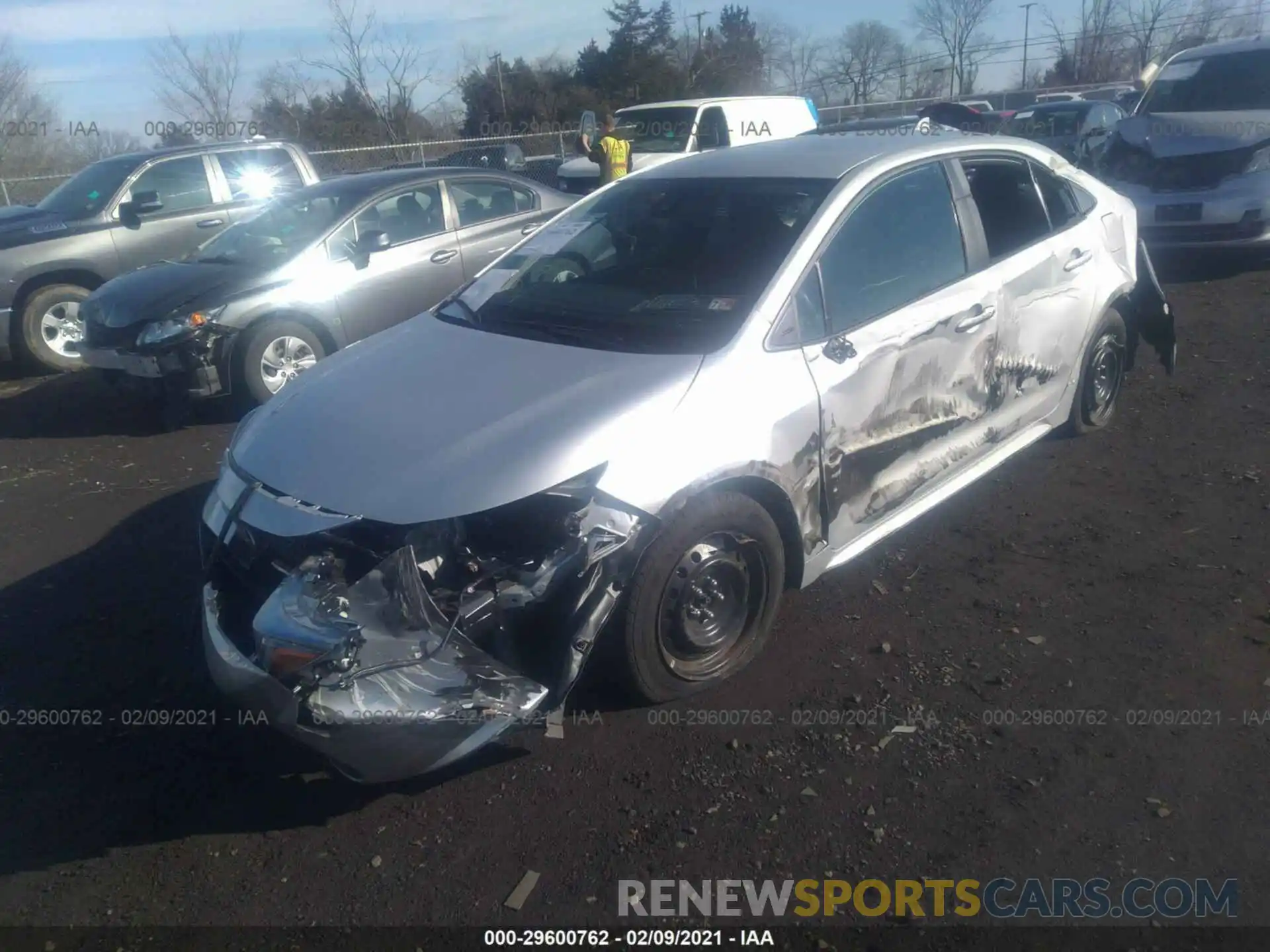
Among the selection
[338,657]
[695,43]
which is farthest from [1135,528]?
[695,43]

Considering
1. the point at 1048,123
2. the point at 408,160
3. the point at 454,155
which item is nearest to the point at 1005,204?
the point at 1048,123

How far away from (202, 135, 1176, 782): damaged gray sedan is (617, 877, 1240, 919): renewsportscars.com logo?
2.20ft

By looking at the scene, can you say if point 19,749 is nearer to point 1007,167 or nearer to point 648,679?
point 648,679

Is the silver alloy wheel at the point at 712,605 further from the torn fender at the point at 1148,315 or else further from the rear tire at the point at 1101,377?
the torn fender at the point at 1148,315

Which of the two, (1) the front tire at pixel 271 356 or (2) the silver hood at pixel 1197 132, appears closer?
(1) the front tire at pixel 271 356

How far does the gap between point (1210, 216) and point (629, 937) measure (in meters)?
9.53

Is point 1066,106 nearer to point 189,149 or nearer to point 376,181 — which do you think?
point 376,181

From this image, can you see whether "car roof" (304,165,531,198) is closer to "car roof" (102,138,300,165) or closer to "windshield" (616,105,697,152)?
"car roof" (102,138,300,165)

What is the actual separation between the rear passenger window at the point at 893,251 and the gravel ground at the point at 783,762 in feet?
4.10

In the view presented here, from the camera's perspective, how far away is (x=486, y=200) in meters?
8.34

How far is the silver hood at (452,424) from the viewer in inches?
117

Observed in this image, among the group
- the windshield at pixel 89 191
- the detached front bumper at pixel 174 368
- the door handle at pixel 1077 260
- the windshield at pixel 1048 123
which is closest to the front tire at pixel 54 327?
the windshield at pixel 89 191

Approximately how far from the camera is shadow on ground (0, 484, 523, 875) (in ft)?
10.1

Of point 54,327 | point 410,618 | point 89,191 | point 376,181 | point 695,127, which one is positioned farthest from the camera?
point 695,127
